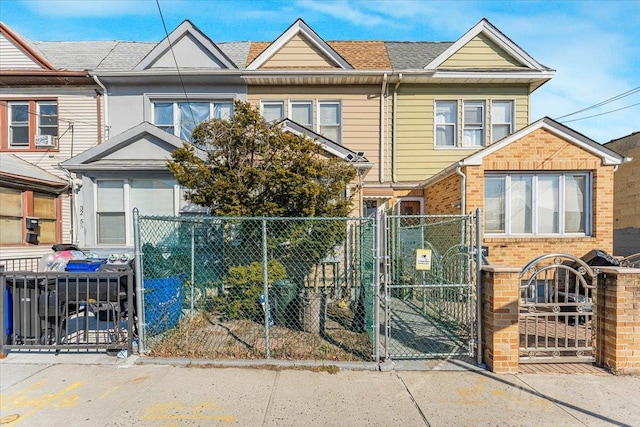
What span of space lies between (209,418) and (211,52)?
10397mm

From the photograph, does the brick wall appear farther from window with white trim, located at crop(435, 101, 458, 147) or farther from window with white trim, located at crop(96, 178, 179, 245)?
window with white trim, located at crop(96, 178, 179, 245)

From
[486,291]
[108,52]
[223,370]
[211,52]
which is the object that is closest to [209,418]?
[223,370]

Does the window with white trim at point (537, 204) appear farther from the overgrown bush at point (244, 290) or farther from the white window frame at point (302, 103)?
the overgrown bush at point (244, 290)

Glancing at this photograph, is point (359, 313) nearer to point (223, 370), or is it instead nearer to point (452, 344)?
point (452, 344)

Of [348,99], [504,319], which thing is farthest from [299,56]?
[504,319]

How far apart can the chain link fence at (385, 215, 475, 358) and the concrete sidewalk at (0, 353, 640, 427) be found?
0.52 metres

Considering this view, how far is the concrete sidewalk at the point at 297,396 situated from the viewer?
10.8 feet

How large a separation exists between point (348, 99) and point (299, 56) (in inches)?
81.7

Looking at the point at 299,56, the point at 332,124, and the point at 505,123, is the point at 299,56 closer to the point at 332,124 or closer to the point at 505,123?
the point at 332,124

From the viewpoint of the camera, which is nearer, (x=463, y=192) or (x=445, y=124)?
(x=463, y=192)

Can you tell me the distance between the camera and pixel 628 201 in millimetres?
12867

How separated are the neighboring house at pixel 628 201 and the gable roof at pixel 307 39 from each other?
11.4 m

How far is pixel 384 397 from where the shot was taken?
3.68 m

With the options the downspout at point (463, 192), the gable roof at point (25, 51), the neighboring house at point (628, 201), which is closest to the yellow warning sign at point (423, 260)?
the downspout at point (463, 192)
